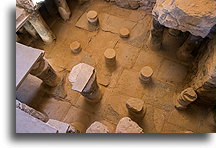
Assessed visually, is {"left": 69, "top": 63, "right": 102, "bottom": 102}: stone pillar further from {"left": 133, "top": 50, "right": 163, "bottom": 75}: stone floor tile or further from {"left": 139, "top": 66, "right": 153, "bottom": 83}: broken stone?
{"left": 133, "top": 50, "right": 163, "bottom": 75}: stone floor tile

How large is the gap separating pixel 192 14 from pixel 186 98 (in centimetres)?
126

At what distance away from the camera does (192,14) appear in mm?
2445

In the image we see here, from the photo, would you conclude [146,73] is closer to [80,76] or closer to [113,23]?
[80,76]

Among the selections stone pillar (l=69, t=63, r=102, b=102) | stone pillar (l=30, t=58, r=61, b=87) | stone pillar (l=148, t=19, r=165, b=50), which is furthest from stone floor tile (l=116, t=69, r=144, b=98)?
stone pillar (l=30, t=58, r=61, b=87)

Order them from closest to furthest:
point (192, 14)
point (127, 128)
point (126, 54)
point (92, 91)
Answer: point (127, 128) < point (192, 14) < point (92, 91) < point (126, 54)

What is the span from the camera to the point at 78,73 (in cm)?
290

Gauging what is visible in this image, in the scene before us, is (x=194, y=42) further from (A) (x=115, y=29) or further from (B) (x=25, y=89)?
(B) (x=25, y=89)

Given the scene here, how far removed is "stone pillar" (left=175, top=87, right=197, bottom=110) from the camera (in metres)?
3.05

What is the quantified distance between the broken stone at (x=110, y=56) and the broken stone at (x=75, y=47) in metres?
0.61

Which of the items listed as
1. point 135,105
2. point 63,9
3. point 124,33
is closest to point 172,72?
point 135,105

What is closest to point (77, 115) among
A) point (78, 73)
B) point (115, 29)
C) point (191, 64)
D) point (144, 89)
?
point (78, 73)

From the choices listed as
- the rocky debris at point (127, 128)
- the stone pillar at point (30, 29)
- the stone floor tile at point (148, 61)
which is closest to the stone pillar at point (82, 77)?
the rocky debris at point (127, 128)

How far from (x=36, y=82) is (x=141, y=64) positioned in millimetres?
1955

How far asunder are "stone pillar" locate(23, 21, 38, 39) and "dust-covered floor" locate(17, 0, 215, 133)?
16 cm
